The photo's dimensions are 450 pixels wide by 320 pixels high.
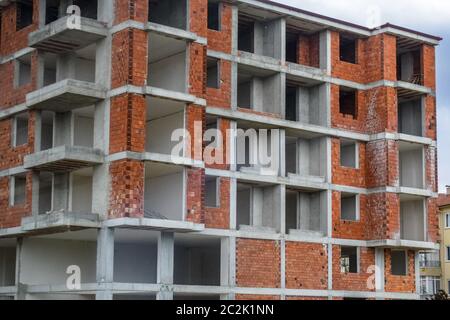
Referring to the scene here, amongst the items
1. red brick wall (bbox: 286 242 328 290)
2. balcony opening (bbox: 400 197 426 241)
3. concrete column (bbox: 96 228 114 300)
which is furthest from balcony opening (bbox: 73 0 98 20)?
balcony opening (bbox: 400 197 426 241)

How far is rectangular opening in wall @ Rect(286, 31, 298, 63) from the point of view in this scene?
39.6m

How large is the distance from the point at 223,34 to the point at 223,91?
2326 millimetres

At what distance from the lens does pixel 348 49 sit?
41125 millimetres

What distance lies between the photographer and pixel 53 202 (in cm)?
3300

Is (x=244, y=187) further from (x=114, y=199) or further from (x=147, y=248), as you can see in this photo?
(x=114, y=199)

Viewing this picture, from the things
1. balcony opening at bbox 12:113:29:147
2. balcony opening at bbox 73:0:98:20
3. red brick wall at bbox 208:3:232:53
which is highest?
balcony opening at bbox 73:0:98:20

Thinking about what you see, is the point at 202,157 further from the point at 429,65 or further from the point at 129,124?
the point at 429,65

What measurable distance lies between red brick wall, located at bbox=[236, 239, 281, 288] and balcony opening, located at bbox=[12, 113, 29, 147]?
953 centimetres

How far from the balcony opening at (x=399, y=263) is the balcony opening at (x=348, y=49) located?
884 cm

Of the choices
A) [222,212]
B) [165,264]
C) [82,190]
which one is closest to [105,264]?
[165,264]

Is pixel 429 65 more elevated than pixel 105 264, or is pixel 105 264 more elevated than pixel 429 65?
pixel 429 65

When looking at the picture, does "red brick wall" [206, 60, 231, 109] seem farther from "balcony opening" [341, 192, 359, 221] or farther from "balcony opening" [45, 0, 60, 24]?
"balcony opening" [341, 192, 359, 221]
